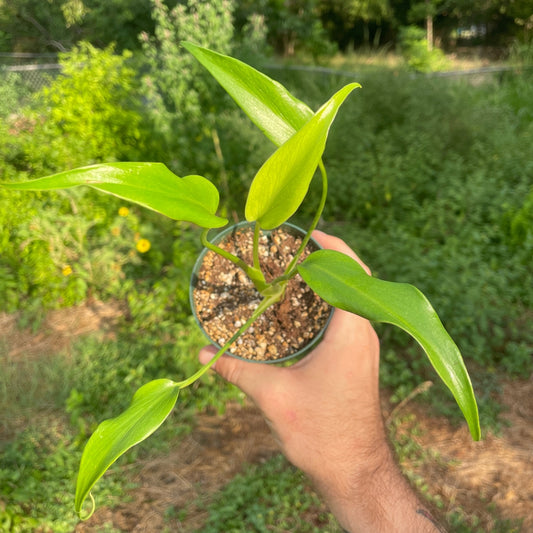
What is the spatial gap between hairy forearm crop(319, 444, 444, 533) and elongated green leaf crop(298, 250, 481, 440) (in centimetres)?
53

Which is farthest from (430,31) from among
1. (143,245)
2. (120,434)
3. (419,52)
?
(120,434)

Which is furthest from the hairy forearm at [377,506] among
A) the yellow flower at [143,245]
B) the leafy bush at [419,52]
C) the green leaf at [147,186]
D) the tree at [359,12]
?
the tree at [359,12]

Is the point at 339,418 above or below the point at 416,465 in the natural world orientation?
above

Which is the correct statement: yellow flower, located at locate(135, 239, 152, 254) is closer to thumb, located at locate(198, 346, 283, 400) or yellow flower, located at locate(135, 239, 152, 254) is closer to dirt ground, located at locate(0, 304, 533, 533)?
dirt ground, located at locate(0, 304, 533, 533)

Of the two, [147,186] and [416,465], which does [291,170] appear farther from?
[416,465]

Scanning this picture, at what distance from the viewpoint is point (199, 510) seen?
147 cm

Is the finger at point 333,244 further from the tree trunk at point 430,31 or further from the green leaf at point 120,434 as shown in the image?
the tree trunk at point 430,31

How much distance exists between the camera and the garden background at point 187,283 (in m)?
1.48

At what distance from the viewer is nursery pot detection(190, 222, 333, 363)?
3.14 ft

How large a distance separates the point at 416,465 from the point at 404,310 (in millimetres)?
1289

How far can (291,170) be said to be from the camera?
0.57 metres

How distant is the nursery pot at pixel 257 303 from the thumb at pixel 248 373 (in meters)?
0.03

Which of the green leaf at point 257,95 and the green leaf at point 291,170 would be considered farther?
the green leaf at point 257,95

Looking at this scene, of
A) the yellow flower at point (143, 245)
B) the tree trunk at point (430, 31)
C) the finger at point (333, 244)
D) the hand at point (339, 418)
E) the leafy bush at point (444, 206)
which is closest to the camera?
the hand at point (339, 418)
